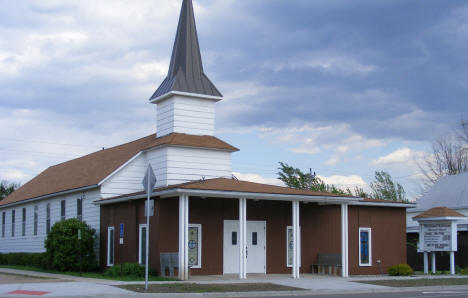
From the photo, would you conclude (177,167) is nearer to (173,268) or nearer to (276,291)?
(173,268)

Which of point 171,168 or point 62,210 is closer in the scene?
point 171,168

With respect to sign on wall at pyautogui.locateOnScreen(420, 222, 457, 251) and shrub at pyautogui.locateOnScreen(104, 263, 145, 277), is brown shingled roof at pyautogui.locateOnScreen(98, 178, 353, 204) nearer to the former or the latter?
shrub at pyautogui.locateOnScreen(104, 263, 145, 277)

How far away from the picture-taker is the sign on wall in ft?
102

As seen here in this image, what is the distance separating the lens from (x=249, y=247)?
29906 millimetres

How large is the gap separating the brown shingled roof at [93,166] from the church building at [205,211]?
0.41 ft

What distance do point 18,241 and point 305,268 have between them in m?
20.5

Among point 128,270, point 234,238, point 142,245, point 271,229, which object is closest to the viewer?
point 128,270

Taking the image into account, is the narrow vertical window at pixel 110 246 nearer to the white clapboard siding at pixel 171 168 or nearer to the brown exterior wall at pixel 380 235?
the white clapboard siding at pixel 171 168

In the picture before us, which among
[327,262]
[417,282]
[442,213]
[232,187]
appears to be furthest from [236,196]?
[442,213]

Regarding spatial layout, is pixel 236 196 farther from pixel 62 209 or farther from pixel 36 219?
pixel 36 219

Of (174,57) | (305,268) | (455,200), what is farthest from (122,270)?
(455,200)

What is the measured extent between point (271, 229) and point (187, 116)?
271 inches

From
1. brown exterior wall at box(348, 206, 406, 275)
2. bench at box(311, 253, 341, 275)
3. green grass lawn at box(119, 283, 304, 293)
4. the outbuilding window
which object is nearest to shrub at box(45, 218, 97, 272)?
the outbuilding window

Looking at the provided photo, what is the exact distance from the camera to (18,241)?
42250mm
